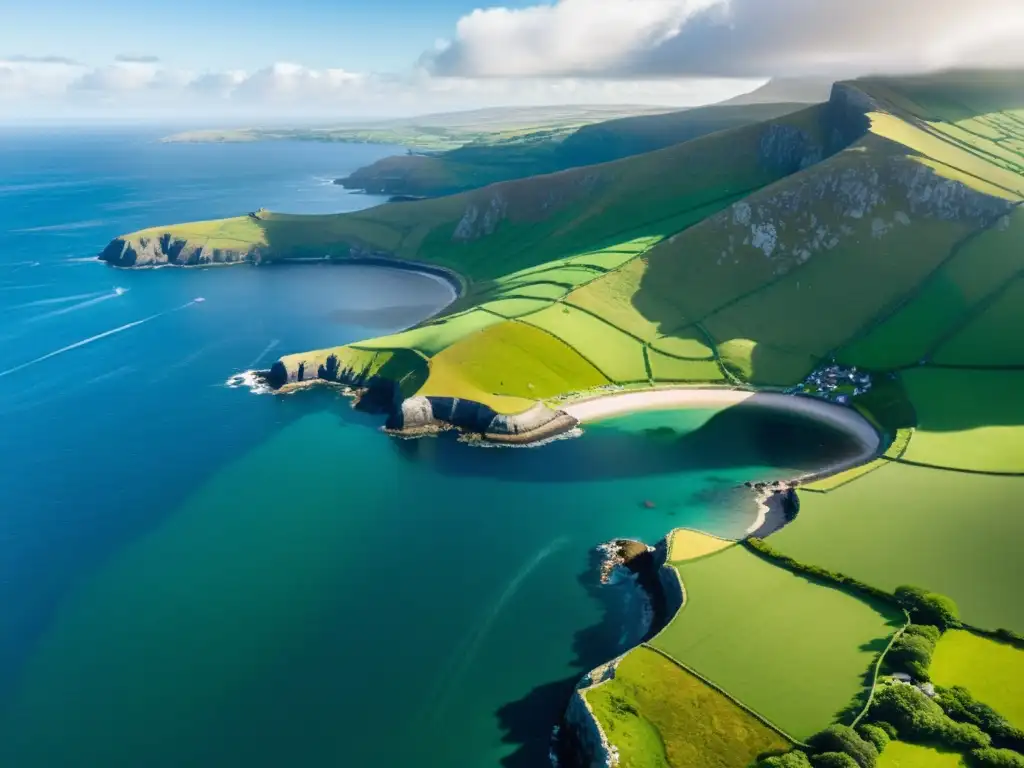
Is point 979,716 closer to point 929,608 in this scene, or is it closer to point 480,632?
point 929,608

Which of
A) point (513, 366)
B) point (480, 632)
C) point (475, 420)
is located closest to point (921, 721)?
point (480, 632)

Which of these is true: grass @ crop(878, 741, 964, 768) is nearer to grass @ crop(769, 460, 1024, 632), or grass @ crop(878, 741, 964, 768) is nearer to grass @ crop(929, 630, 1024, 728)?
grass @ crop(929, 630, 1024, 728)

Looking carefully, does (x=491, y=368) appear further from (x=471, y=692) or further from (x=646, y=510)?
(x=471, y=692)

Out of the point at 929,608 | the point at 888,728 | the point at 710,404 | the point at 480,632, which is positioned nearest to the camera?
the point at 888,728

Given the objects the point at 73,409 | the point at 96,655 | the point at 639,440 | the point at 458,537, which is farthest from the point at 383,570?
the point at 73,409

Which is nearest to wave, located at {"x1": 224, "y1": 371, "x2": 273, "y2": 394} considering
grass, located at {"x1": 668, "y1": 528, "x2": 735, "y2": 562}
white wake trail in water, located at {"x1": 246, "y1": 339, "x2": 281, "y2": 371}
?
white wake trail in water, located at {"x1": 246, "y1": 339, "x2": 281, "y2": 371}

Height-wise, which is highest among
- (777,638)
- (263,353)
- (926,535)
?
(263,353)

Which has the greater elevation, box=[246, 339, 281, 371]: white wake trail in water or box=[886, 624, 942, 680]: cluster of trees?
box=[246, 339, 281, 371]: white wake trail in water
